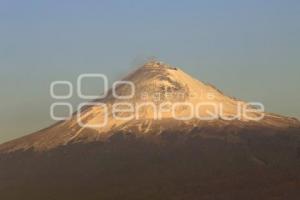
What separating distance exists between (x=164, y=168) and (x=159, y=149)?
37.3 feet

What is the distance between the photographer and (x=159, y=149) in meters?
131

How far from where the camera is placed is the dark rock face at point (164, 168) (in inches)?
4045

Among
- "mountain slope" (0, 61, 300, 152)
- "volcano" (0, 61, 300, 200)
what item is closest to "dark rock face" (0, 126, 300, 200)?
"volcano" (0, 61, 300, 200)

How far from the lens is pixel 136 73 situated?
592 ft

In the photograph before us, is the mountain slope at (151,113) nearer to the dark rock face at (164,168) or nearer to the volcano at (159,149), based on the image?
the volcano at (159,149)

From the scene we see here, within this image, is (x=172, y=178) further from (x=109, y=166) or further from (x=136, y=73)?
(x=136, y=73)

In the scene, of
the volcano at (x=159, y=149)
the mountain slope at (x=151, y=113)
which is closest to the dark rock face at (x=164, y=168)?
the volcano at (x=159, y=149)

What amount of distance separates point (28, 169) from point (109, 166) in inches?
726

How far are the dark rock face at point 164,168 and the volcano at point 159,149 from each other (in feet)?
0.59

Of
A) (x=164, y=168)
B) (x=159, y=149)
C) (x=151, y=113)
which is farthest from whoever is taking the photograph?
(x=151, y=113)

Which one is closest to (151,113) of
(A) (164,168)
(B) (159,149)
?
(B) (159,149)

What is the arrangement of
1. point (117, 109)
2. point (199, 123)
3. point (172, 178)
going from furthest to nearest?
Result: point (117, 109), point (199, 123), point (172, 178)

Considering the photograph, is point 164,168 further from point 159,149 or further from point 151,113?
point 151,113

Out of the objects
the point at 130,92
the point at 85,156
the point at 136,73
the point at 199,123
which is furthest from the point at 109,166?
the point at 136,73
